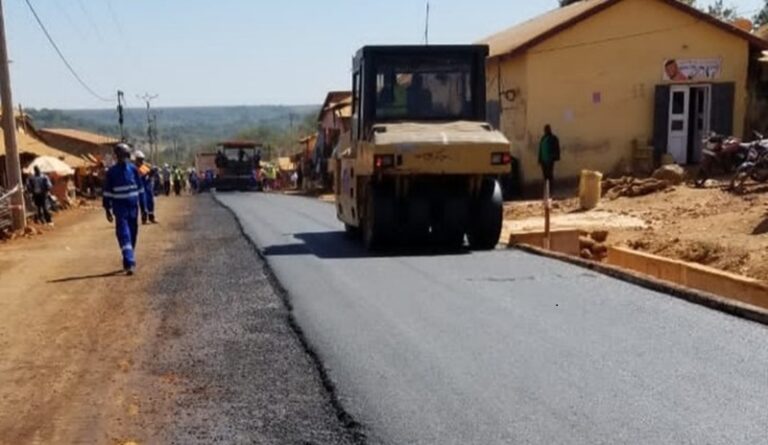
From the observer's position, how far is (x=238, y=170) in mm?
50188

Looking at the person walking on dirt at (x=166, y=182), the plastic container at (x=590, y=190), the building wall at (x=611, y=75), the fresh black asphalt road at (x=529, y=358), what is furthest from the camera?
the person walking on dirt at (x=166, y=182)

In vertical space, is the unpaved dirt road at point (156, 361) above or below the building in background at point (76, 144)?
above

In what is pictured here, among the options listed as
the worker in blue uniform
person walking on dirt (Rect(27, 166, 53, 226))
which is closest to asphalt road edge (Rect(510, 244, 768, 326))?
the worker in blue uniform

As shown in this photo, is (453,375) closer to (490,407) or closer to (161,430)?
(490,407)

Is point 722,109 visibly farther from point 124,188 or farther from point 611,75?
point 124,188

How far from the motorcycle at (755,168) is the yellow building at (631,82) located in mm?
6126

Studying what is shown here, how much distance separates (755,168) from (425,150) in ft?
27.9

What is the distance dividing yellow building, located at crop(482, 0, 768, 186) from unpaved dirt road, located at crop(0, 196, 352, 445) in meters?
13.4

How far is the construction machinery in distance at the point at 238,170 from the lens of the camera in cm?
4994

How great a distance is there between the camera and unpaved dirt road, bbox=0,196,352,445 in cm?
554

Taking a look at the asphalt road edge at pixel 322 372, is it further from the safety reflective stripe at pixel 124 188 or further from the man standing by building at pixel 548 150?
the man standing by building at pixel 548 150

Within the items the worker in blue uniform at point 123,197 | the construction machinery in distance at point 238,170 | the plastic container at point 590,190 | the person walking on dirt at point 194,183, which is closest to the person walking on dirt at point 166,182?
the person walking on dirt at point 194,183

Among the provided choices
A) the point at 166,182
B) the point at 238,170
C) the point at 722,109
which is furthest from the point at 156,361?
the point at 166,182

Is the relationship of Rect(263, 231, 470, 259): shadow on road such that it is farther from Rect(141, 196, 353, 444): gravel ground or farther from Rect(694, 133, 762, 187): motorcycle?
Rect(694, 133, 762, 187): motorcycle
